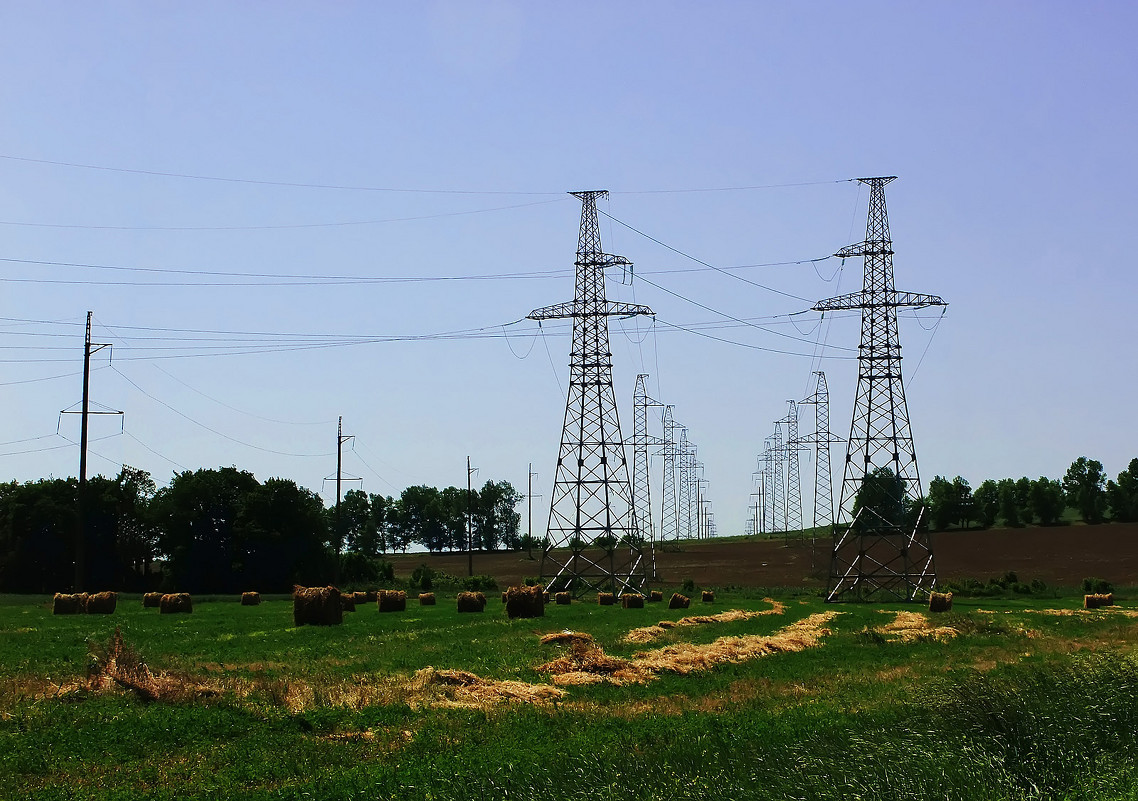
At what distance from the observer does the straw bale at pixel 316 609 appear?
46469 millimetres

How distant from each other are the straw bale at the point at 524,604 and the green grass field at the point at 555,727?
14856 mm

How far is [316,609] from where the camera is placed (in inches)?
1833

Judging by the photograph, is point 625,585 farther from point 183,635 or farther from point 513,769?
point 513,769

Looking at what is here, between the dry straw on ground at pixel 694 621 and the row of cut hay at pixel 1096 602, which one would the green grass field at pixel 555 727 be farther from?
the row of cut hay at pixel 1096 602

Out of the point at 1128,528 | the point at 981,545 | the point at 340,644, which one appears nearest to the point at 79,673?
the point at 340,644

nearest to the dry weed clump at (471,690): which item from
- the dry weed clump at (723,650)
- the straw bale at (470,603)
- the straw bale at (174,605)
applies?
the dry weed clump at (723,650)

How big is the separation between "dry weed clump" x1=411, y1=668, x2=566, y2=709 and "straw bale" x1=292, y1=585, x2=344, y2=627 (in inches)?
798

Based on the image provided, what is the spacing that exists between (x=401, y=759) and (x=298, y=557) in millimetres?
88859

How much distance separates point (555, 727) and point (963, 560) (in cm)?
11552

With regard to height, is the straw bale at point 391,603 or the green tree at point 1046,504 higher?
the green tree at point 1046,504

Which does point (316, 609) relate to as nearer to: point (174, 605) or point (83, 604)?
point (174, 605)

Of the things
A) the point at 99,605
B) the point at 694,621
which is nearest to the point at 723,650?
the point at 694,621

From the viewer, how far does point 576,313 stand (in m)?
69.7

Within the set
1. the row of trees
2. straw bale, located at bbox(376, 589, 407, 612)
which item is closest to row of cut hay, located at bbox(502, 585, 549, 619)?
straw bale, located at bbox(376, 589, 407, 612)
